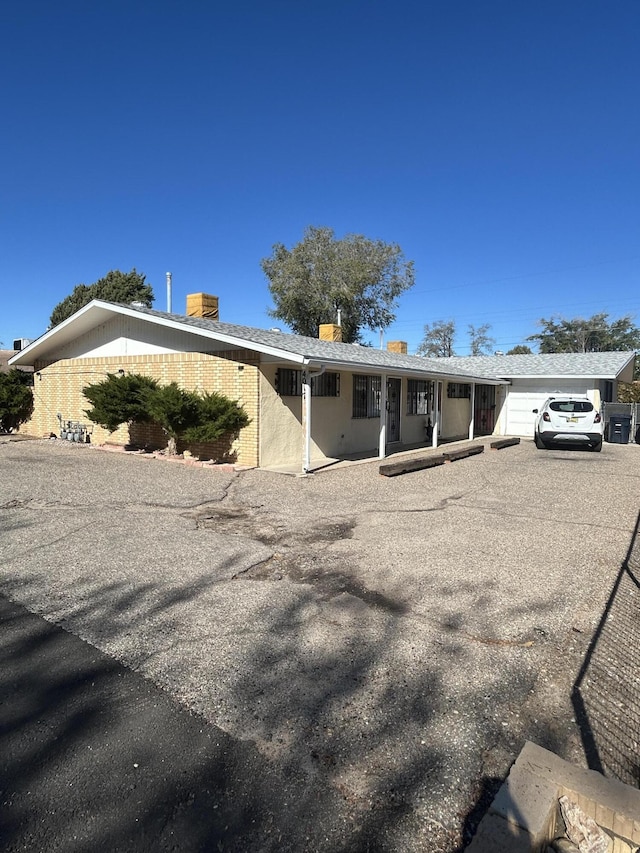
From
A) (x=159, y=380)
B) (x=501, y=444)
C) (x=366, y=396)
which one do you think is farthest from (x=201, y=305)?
(x=501, y=444)

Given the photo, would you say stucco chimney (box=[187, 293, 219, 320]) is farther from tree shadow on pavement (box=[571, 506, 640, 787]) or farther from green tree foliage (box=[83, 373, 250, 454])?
tree shadow on pavement (box=[571, 506, 640, 787])

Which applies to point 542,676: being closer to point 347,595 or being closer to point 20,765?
point 347,595

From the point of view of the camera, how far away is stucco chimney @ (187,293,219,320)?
1545cm

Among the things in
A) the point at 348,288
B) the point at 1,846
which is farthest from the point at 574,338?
the point at 1,846

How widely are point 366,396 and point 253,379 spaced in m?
4.35

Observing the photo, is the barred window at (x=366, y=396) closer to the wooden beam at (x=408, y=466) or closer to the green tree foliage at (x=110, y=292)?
the wooden beam at (x=408, y=466)

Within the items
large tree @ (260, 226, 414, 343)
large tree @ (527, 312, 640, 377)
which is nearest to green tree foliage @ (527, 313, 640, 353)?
large tree @ (527, 312, 640, 377)

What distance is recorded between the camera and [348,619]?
13.4 ft

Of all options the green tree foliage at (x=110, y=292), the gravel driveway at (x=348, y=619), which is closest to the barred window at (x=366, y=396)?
the gravel driveway at (x=348, y=619)

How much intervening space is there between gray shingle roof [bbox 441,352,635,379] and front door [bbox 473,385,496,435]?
2.44 ft

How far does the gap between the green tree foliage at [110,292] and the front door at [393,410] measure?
1089 inches

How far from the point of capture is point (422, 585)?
15.8 ft

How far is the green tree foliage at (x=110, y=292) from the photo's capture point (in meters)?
37.7

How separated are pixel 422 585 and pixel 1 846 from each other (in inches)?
138
